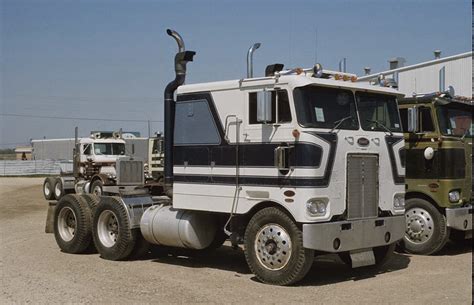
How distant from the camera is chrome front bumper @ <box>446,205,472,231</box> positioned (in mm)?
10953

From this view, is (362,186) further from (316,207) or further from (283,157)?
(283,157)

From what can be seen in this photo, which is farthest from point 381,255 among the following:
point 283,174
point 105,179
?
point 105,179

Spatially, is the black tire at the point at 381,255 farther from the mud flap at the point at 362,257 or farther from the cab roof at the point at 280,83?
the cab roof at the point at 280,83

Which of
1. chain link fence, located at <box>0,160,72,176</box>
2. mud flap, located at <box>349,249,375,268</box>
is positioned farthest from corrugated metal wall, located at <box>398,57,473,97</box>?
chain link fence, located at <box>0,160,72,176</box>

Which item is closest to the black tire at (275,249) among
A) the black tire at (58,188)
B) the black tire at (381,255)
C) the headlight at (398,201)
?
the black tire at (381,255)

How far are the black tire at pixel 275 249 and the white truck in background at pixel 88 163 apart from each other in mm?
18666

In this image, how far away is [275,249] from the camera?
8562 mm

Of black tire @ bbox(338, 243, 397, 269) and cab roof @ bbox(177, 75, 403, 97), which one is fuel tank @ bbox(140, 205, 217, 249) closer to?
cab roof @ bbox(177, 75, 403, 97)

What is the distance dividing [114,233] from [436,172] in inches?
233

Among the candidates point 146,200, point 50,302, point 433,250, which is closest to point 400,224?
point 433,250

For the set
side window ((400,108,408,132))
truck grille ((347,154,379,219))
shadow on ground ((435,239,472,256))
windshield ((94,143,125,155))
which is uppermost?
side window ((400,108,408,132))

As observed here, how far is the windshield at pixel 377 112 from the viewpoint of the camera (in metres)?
9.22

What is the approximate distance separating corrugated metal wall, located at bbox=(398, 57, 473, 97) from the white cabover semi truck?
45.6ft

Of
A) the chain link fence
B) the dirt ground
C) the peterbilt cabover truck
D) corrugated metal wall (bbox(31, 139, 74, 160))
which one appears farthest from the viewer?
corrugated metal wall (bbox(31, 139, 74, 160))
